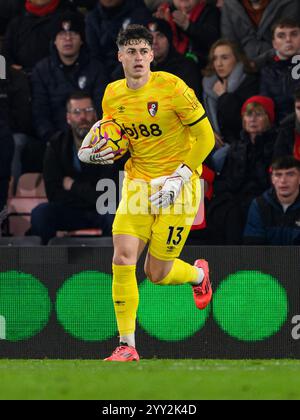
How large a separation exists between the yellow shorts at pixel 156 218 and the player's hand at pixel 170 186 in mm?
106

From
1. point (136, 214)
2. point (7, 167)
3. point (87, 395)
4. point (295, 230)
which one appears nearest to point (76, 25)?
point (7, 167)

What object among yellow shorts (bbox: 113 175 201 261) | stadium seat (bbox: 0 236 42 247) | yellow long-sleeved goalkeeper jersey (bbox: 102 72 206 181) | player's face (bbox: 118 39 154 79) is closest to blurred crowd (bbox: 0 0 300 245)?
stadium seat (bbox: 0 236 42 247)

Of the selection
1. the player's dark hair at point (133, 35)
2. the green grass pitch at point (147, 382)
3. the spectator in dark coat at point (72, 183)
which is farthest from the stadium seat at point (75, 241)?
the green grass pitch at point (147, 382)

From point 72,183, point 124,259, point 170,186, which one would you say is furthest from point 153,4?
point 124,259

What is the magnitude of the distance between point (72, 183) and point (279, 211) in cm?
225

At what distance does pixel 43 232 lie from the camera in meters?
12.5

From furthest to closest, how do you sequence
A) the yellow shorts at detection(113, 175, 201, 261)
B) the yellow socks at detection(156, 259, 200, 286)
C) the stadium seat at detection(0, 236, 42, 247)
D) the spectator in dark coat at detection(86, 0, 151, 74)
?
the spectator in dark coat at detection(86, 0, 151, 74)
the stadium seat at detection(0, 236, 42, 247)
the yellow socks at detection(156, 259, 200, 286)
the yellow shorts at detection(113, 175, 201, 261)

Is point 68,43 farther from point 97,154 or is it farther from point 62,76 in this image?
point 97,154

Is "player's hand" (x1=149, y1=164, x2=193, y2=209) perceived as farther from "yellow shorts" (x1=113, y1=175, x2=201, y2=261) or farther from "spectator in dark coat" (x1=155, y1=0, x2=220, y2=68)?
"spectator in dark coat" (x1=155, y1=0, x2=220, y2=68)

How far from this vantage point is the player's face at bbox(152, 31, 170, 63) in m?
12.9

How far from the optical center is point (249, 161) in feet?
40.4

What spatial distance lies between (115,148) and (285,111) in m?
3.57

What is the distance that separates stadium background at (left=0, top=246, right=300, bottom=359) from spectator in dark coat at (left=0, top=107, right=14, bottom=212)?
2.21 metres

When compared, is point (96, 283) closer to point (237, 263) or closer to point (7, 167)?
point (237, 263)
